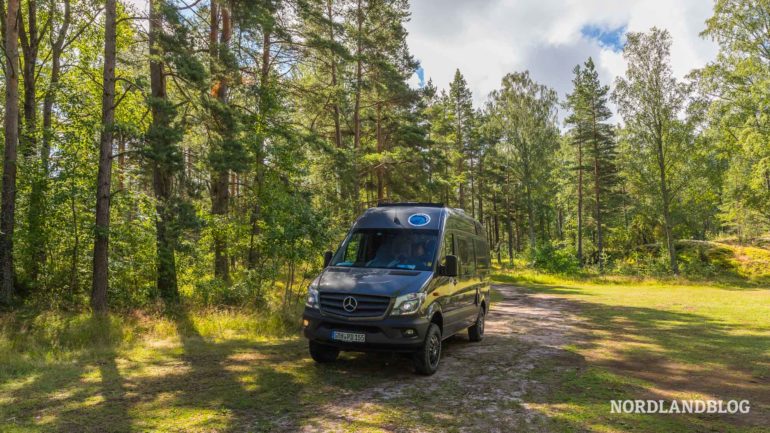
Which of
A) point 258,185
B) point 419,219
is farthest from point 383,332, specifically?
point 258,185

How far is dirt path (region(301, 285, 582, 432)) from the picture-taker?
461 cm

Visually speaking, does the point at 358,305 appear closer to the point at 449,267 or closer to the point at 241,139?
the point at 449,267

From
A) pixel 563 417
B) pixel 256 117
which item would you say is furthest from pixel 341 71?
pixel 563 417

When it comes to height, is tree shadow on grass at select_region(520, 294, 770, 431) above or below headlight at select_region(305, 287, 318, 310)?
below

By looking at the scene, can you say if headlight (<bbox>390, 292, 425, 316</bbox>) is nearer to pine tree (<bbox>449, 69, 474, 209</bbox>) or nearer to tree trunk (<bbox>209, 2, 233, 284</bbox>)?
tree trunk (<bbox>209, 2, 233, 284</bbox>)

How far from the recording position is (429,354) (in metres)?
6.55

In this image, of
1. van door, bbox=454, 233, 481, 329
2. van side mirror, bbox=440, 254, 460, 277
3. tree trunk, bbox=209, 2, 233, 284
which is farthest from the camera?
tree trunk, bbox=209, 2, 233, 284

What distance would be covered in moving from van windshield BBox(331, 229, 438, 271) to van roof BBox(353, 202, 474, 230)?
0.10 m

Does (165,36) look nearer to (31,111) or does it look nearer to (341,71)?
(31,111)

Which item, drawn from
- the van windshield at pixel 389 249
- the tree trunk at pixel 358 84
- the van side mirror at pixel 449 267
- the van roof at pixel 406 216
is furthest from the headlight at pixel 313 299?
the tree trunk at pixel 358 84

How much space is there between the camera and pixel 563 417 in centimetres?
487

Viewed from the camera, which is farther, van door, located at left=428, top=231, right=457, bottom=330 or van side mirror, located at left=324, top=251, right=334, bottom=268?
van side mirror, located at left=324, top=251, right=334, bottom=268

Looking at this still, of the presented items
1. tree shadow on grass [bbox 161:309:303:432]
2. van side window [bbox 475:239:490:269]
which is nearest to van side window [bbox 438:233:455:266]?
van side window [bbox 475:239:490:269]

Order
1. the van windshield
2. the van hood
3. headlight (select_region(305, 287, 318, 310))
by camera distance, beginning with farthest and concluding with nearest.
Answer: the van windshield < headlight (select_region(305, 287, 318, 310)) < the van hood
